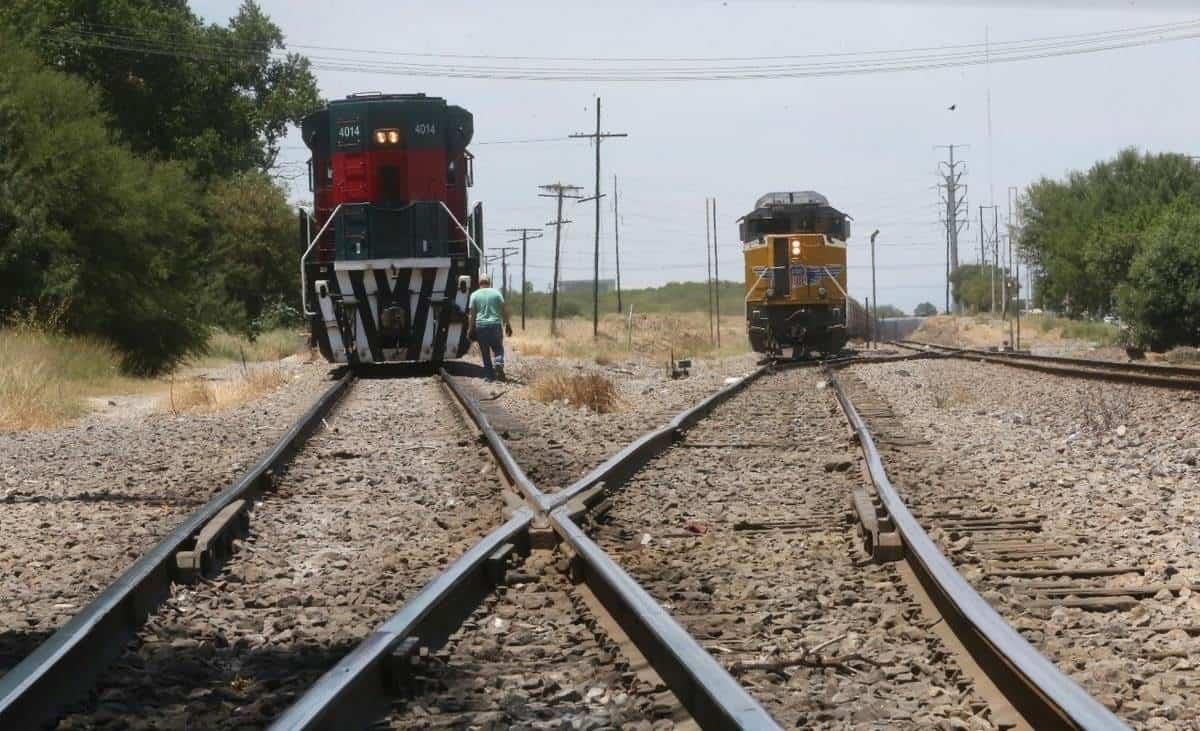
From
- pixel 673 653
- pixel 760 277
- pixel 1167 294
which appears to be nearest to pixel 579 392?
pixel 673 653

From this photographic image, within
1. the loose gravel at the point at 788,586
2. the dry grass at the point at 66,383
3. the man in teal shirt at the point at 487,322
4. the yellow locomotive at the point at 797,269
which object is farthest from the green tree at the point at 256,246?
the loose gravel at the point at 788,586

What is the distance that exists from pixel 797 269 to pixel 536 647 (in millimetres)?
27072

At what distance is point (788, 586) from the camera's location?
579 cm

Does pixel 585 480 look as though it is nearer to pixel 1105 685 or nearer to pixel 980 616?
pixel 980 616

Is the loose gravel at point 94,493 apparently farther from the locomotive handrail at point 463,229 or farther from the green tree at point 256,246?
the green tree at point 256,246

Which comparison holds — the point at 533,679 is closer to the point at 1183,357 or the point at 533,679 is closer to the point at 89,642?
the point at 89,642

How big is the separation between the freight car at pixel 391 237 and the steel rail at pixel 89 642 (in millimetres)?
13529

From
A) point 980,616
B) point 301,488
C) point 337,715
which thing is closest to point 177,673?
point 337,715

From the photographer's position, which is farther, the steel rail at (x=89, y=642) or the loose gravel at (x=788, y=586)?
the loose gravel at (x=788, y=586)

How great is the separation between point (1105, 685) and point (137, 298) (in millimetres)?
25379

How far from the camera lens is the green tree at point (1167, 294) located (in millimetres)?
37281

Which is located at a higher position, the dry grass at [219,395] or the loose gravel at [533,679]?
the dry grass at [219,395]

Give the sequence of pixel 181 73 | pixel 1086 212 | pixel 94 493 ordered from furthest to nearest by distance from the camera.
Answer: pixel 1086 212 < pixel 181 73 < pixel 94 493

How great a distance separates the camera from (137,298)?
89.4ft
